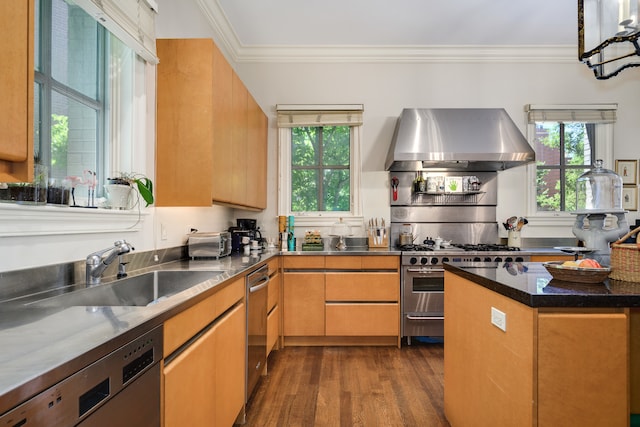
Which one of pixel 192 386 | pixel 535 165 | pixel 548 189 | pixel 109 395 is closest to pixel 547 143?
pixel 535 165

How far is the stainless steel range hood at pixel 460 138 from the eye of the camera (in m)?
3.30

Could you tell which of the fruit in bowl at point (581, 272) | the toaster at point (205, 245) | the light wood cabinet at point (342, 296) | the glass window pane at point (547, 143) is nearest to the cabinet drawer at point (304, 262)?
the light wood cabinet at point (342, 296)

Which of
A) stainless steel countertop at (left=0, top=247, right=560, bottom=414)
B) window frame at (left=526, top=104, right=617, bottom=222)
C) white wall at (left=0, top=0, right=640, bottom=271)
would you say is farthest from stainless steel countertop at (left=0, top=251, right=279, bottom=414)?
window frame at (left=526, top=104, right=617, bottom=222)

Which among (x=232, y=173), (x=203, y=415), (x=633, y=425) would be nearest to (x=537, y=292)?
(x=633, y=425)

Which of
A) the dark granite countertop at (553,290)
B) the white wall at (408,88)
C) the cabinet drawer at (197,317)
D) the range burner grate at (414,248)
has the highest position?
the white wall at (408,88)

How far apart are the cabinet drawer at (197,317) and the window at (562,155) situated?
3.73m

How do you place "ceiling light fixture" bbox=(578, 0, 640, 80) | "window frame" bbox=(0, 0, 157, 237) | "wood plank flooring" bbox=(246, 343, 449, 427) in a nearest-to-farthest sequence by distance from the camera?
"window frame" bbox=(0, 0, 157, 237)
"ceiling light fixture" bbox=(578, 0, 640, 80)
"wood plank flooring" bbox=(246, 343, 449, 427)

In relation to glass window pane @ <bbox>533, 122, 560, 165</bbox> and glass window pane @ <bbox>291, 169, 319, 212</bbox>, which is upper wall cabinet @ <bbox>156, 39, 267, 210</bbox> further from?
glass window pane @ <bbox>533, 122, 560, 165</bbox>

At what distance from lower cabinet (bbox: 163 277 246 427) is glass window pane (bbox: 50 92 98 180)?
1.03 m

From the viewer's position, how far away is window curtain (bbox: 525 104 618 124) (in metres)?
3.84

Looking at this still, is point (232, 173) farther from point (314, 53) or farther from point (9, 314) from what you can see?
point (314, 53)

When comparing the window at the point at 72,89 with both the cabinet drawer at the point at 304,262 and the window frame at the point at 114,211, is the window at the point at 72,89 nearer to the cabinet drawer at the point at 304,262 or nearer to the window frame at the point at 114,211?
the window frame at the point at 114,211

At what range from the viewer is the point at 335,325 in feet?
10.6

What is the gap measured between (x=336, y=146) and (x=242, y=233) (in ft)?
5.29
